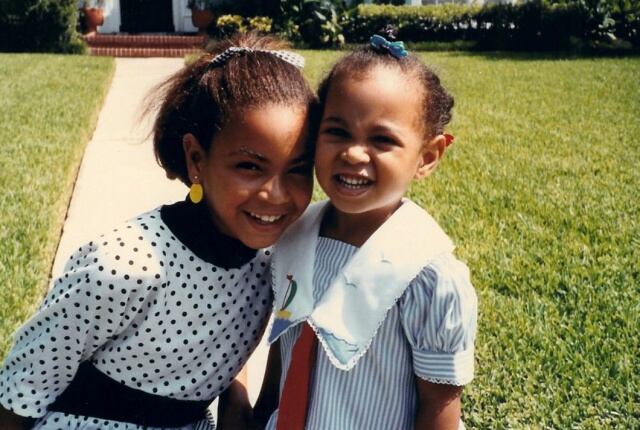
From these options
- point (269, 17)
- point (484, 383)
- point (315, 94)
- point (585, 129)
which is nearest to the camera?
point (315, 94)

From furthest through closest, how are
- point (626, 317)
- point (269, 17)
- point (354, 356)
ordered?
point (269, 17) < point (626, 317) < point (354, 356)

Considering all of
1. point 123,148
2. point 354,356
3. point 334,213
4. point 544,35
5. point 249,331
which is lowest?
point 544,35

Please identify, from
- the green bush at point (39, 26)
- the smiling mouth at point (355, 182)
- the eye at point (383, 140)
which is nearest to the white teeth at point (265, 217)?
the smiling mouth at point (355, 182)

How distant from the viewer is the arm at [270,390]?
6.90 feet

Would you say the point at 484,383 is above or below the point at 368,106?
below

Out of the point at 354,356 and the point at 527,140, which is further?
the point at 527,140

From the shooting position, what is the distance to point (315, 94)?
1.89 metres

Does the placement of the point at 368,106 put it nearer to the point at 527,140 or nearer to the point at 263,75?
the point at 263,75

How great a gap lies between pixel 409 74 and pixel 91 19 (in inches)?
584

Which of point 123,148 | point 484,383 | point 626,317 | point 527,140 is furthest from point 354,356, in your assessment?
point 527,140

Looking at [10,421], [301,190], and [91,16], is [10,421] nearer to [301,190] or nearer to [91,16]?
[301,190]

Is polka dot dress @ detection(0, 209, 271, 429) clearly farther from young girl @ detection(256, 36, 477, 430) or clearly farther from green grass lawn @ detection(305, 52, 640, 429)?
green grass lawn @ detection(305, 52, 640, 429)

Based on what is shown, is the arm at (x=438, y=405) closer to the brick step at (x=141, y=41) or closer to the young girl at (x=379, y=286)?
the young girl at (x=379, y=286)

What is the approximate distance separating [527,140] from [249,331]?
5.19 m
